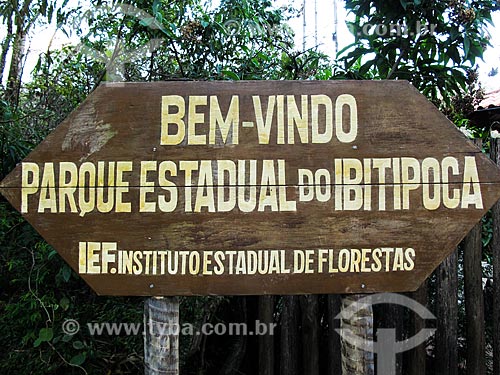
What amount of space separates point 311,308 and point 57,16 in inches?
100

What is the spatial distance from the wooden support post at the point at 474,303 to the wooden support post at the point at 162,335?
1.59 m

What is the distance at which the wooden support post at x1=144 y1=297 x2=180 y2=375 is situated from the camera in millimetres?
1994

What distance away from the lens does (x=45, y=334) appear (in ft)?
8.66

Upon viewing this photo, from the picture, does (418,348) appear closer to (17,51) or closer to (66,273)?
(66,273)

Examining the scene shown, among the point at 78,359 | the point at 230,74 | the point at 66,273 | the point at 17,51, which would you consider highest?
the point at 17,51

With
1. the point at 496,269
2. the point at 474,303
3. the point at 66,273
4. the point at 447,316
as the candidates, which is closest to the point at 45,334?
the point at 66,273

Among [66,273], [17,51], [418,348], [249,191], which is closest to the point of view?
[249,191]

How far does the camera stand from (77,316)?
9.30 feet

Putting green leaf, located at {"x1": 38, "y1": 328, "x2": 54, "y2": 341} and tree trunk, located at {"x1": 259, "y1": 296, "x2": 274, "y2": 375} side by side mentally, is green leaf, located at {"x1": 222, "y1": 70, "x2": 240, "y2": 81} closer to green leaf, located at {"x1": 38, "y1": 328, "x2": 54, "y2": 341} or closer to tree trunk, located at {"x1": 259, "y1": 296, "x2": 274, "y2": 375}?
tree trunk, located at {"x1": 259, "y1": 296, "x2": 274, "y2": 375}

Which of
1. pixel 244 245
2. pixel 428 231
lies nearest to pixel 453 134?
pixel 428 231

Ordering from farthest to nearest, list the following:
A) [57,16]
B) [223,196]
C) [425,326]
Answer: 1. [57,16]
2. [425,326]
3. [223,196]

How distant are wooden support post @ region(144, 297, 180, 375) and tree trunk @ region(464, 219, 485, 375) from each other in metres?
1.59

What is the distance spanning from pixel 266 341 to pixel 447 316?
1.02 metres

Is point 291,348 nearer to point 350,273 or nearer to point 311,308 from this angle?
point 311,308
